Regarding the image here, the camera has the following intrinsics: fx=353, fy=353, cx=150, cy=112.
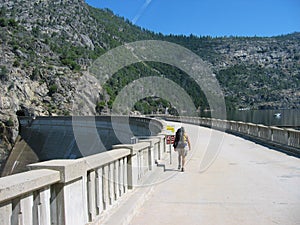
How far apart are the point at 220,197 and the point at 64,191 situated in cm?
443

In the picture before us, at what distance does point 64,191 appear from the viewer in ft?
13.1

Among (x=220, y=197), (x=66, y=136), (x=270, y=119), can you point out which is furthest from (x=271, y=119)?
(x=220, y=197)

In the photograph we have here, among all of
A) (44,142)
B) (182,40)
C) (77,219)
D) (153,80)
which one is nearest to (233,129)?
(77,219)

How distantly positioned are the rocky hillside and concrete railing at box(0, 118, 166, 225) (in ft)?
180

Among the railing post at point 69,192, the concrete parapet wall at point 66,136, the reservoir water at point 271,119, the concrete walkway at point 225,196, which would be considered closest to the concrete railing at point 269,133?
the concrete walkway at point 225,196

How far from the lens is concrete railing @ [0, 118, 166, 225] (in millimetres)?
3166

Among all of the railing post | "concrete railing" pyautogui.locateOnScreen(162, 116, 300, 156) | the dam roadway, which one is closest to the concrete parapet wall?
"concrete railing" pyautogui.locateOnScreen(162, 116, 300, 156)

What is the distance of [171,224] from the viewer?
573 centimetres

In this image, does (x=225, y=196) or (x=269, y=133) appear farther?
(x=269, y=133)

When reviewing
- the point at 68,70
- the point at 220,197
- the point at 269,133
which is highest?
the point at 68,70

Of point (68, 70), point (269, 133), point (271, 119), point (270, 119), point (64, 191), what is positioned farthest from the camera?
point (271, 119)

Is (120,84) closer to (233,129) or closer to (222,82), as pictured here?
(233,129)

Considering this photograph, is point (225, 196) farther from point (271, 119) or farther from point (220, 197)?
point (271, 119)

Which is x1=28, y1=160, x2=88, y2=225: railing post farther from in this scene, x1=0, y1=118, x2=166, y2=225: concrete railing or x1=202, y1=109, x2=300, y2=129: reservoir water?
x1=202, y1=109, x2=300, y2=129: reservoir water
